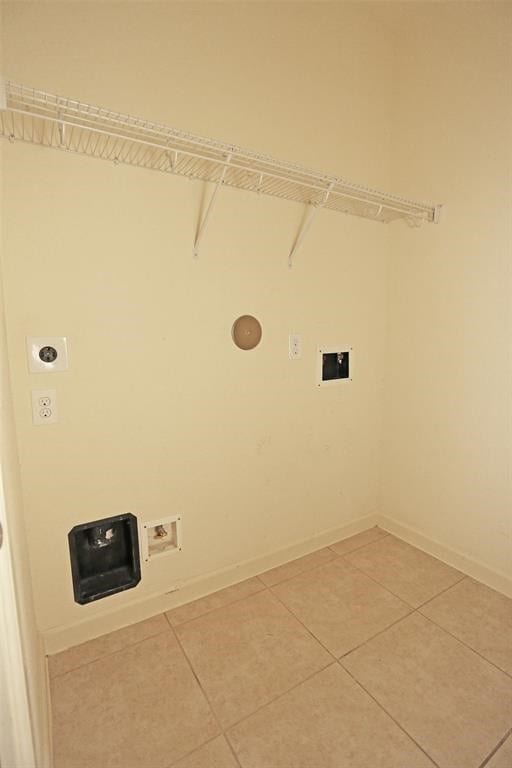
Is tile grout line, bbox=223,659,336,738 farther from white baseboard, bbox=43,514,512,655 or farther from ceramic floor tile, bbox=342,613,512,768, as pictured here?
white baseboard, bbox=43,514,512,655

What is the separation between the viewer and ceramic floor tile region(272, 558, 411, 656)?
61.8 inches

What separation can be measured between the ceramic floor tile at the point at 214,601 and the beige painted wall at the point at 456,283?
106cm

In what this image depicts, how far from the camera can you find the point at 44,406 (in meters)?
1.35

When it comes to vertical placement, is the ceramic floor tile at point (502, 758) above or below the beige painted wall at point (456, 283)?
below

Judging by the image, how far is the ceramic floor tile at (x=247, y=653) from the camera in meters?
1.31

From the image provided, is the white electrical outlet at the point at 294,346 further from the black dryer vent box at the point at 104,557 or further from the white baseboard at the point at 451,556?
the white baseboard at the point at 451,556

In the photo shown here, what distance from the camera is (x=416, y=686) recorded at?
1334mm

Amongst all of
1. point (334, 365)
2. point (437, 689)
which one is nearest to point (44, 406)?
point (334, 365)

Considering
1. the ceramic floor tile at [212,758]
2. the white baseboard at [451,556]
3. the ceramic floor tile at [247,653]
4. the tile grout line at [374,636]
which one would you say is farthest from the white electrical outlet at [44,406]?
the white baseboard at [451,556]

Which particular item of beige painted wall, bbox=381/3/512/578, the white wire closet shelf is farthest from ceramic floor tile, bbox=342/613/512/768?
the white wire closet shelf

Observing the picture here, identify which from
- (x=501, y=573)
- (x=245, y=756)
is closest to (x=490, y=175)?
(x=501, y=573)

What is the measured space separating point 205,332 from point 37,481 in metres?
0.88

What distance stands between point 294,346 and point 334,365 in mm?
317

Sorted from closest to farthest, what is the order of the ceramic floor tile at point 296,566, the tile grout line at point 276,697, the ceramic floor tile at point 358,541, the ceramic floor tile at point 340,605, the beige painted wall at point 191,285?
the tile grout line at point 276,697, the beige painted wall at point 191,285, the ceramic floor tile at point 340,605, the ceramic floor tile at point 296,566, the ceramic floor tile at point 358,541
